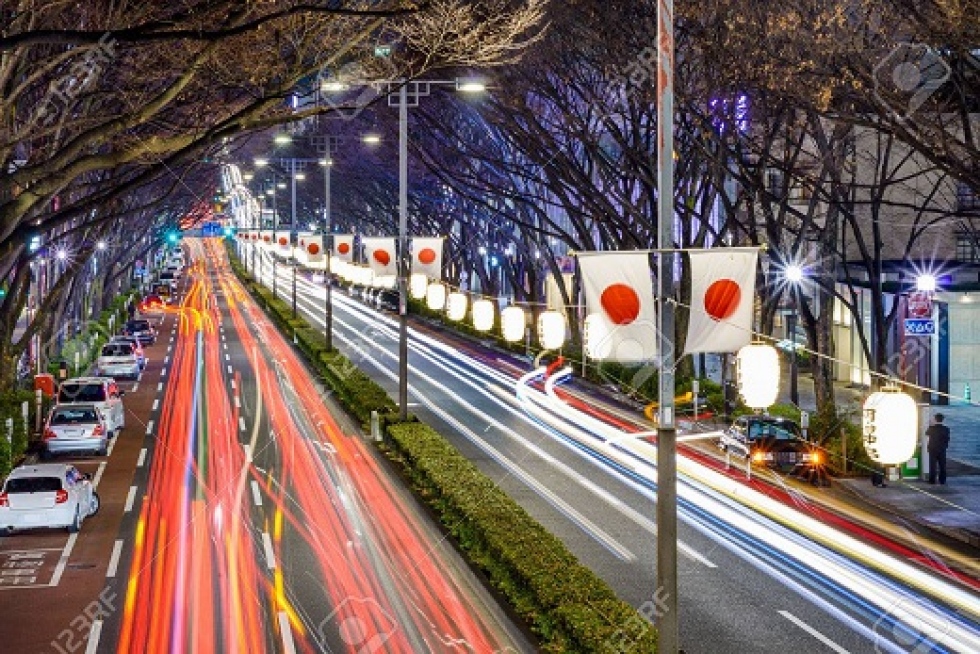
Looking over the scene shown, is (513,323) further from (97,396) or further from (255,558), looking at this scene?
(255,558)

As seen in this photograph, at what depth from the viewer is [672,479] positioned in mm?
12578

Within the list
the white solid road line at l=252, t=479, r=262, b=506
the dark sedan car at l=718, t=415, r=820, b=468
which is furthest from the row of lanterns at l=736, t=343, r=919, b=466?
the white solid road line at l=252, t=479, r=262, b=506

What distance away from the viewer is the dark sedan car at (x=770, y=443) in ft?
94.8

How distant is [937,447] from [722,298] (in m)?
16.9

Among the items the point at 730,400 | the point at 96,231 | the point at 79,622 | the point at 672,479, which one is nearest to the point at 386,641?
the point at 79,622

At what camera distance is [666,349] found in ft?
39.5

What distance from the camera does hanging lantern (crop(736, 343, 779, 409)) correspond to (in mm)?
20188

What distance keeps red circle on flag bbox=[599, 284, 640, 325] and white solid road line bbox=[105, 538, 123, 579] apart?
36.7ft

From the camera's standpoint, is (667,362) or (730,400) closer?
(667,362)

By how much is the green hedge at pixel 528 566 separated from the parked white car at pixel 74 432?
8668 mm

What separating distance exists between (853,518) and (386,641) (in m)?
11.2

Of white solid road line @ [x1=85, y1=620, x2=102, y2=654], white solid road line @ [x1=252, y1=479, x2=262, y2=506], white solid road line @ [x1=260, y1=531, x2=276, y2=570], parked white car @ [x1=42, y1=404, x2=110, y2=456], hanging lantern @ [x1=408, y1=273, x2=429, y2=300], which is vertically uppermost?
hanging lantern @ [x1=408, y1=273, x2=429, y2=300]

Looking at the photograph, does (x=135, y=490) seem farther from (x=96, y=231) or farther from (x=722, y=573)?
(x=96, y=231)

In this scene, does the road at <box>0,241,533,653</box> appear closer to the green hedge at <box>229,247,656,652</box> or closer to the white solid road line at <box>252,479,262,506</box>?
the white solid road line at <box>252,479,262,506</box>
